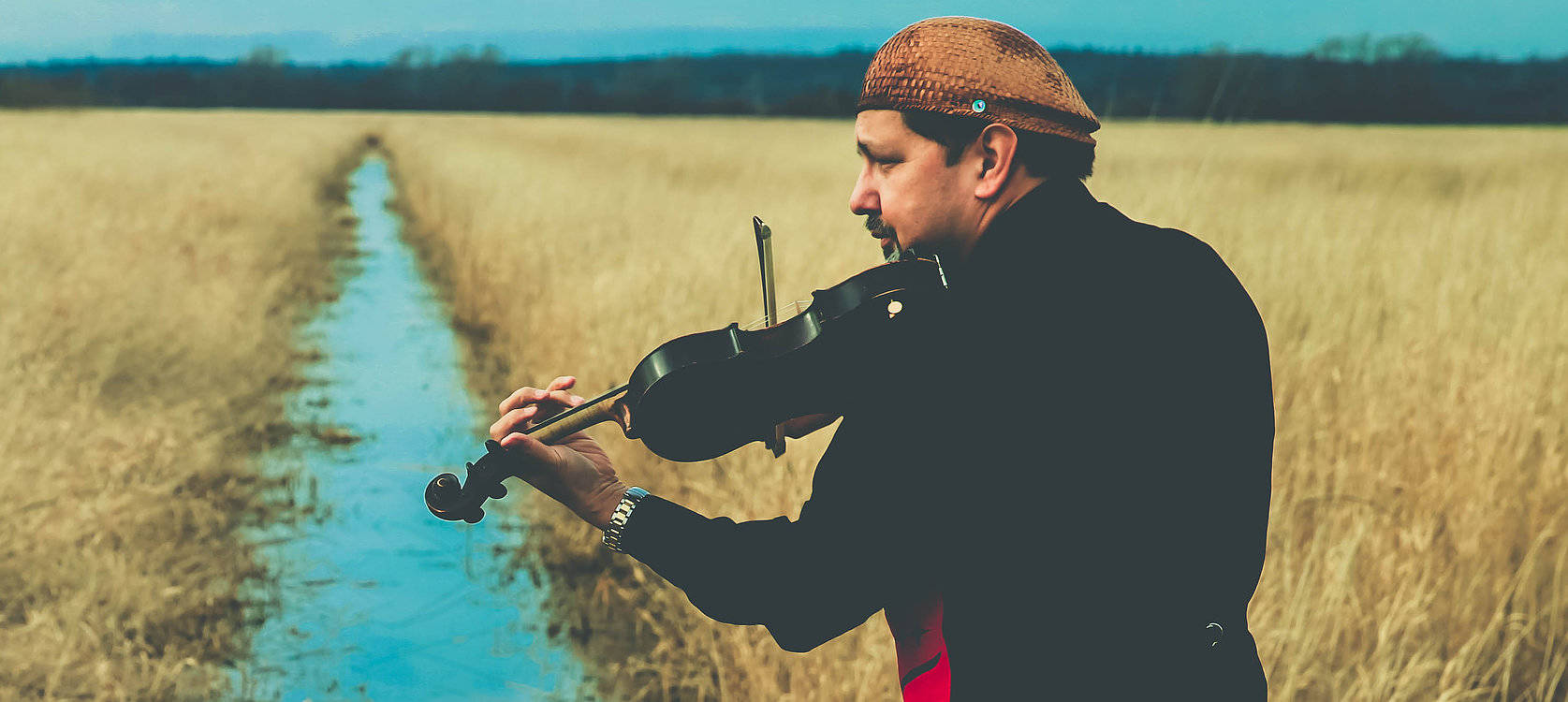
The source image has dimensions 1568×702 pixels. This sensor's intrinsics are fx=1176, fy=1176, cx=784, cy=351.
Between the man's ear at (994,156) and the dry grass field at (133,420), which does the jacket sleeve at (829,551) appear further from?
the dry grass field at (133,420)

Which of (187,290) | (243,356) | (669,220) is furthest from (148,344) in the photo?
(669,220)

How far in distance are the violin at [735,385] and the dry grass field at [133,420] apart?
8.19 ft

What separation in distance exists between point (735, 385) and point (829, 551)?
0.48 metres

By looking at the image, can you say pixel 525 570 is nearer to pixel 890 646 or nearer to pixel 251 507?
pixel 251 507

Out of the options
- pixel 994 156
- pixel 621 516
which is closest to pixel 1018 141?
pixel 994 156

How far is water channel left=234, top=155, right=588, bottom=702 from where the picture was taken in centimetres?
421

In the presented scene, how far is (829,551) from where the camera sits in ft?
4.66

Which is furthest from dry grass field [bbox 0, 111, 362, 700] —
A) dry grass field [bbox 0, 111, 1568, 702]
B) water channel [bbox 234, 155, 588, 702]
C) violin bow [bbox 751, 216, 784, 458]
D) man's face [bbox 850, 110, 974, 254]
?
man's face [bbox 850, 110, 974, 254]

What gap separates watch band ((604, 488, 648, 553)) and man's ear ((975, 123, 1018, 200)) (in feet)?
2.06

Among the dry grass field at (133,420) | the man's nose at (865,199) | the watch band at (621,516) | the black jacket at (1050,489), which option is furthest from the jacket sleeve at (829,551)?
the dry grass field at (133,420)

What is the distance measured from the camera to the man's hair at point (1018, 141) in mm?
1523

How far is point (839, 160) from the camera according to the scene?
18641 mm

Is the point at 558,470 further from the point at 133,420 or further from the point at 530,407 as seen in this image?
the point at 133,420

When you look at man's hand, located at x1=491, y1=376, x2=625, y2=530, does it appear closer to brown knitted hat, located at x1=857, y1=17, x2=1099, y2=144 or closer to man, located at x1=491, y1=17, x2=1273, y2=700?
man, located at x1=491, y1=17, x2=1273, y2=700
